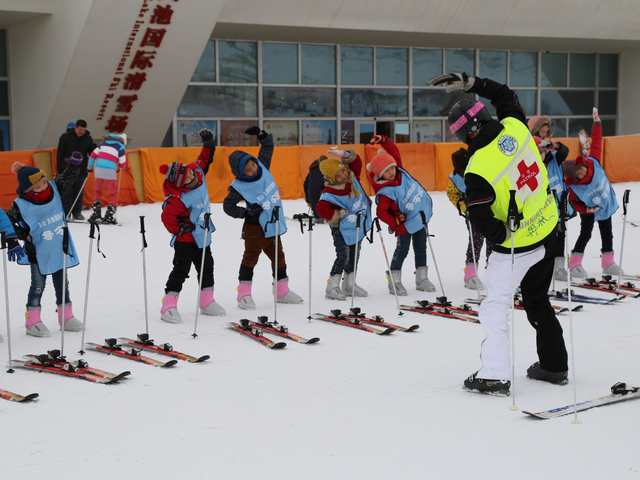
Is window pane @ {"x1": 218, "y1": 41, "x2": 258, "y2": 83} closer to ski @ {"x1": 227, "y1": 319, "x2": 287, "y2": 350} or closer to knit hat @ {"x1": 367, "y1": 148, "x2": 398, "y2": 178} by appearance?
knit hat @ {"x1": 367, "y1": 148, "x2": 398, "y2": 178}

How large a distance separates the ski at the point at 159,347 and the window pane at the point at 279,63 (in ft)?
58.9

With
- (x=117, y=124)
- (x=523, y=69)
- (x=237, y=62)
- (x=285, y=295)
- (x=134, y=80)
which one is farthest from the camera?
→ (x=523, y=69)

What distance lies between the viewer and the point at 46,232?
6.33 m

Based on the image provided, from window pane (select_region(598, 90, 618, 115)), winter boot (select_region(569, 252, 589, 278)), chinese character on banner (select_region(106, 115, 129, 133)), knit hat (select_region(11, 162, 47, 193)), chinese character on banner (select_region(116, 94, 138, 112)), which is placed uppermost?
window pane (select_region(598, 90, 618, 115))

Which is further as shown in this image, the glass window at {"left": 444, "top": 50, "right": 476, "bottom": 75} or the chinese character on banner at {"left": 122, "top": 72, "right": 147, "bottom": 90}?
the glass window at {"left": 444, "top": 50, "right": 476, "bottom": 75}

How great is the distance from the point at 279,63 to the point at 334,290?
54.2ft

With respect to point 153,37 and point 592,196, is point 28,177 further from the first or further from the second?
point 153,37

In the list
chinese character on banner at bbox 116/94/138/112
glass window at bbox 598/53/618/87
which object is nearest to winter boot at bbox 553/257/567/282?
→ chinese character on banner at bbox 116/94/138/112

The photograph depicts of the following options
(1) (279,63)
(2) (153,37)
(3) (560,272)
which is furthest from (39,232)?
(1) (279,63)

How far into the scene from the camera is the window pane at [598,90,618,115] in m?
28.2

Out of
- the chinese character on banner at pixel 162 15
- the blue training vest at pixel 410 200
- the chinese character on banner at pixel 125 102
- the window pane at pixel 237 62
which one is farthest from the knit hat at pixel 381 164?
the window pane at pixel 237 62

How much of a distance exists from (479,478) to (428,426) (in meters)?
0.73

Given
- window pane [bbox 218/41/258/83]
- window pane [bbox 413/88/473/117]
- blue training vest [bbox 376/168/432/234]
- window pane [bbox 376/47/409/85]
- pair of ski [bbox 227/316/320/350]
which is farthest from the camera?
window pane [bbox 413/88/473/117]

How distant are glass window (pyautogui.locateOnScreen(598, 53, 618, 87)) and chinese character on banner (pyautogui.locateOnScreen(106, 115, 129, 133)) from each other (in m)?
18.3
